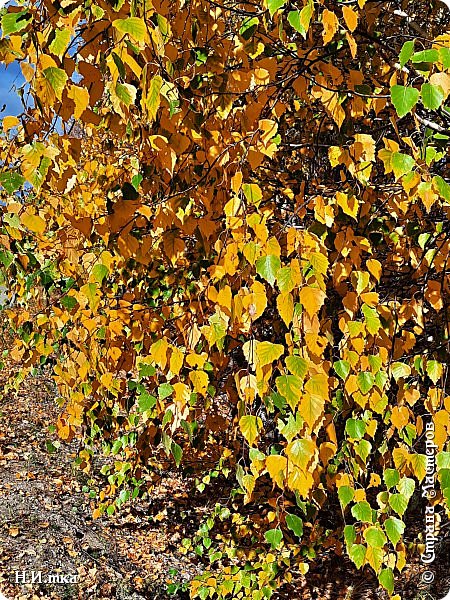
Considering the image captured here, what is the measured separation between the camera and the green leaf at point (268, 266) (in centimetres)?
119

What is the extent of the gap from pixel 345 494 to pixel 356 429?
0.15m

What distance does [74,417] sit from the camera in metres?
2.41

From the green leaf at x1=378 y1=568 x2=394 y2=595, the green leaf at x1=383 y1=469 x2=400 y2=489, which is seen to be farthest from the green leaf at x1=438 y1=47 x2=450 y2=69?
the green leaf at x1=378 y1=568 x2=394 y2=595

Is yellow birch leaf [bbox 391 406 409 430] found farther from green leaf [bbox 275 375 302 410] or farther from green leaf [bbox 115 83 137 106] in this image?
green leaf [bbox 115 83 137 106]

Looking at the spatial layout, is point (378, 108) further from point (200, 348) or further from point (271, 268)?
point (200, 348)

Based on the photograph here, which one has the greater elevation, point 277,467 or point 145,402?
point 145,402

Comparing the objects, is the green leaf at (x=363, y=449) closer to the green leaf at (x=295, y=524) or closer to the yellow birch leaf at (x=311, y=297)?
the green leaf at (x=295, y=524)

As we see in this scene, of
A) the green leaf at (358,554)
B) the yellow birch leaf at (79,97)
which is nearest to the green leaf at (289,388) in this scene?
the green leaf at (358,554)

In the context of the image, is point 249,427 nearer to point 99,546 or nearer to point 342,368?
point 342,368

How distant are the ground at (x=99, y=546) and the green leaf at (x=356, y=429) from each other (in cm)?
171

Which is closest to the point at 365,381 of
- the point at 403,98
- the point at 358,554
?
the point at 358,554

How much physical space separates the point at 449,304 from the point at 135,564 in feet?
9.77

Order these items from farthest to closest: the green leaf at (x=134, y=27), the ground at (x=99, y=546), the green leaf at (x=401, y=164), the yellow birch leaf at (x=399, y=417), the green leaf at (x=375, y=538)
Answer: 1. the ground at (x=99, y=546)
2. the yellow birch leaf at (x=399, y=417)
3. the green leaf at (x=375, y=538)
4. the green leaf at (x=401, y=164)
5. the green leaf at (x=134, y=27)

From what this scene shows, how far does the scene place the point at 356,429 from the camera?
1449mm
